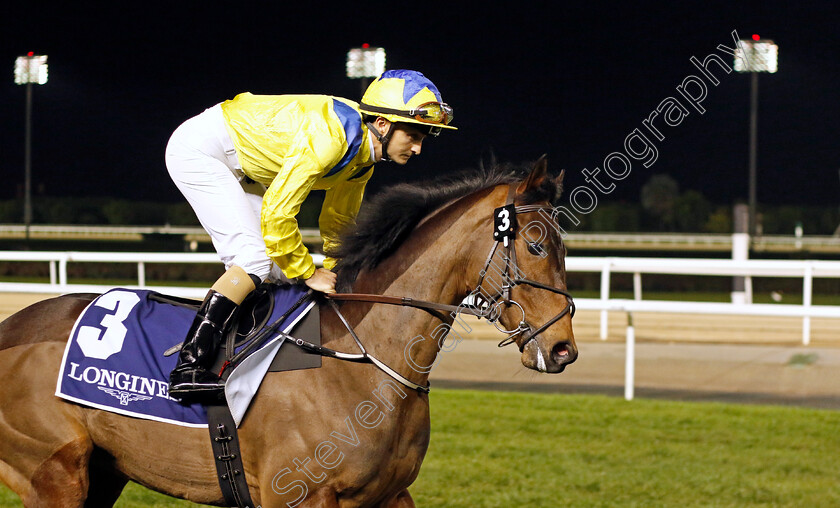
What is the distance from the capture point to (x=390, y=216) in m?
2.44

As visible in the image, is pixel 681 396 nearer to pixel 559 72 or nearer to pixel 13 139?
pixel 559 72

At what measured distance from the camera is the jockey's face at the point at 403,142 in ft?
8.02

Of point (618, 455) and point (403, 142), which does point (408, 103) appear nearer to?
point (403, 142)

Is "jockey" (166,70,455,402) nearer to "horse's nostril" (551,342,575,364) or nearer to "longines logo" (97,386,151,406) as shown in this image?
"longines logo" (97,386,151,406)

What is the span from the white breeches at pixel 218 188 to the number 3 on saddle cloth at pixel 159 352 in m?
0.14

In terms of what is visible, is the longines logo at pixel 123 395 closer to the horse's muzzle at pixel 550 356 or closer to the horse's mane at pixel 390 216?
the horse's mane at pixel 390 216

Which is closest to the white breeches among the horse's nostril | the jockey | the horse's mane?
the jockey

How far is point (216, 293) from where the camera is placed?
232 cm

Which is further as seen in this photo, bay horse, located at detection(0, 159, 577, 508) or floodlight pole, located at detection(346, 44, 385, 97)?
floodlight pole, located at detection(346, 44, 385, 97)

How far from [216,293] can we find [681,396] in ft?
15.4

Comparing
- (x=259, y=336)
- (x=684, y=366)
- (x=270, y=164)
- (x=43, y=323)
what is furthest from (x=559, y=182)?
(x=684, y=366)

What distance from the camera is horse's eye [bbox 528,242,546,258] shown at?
2.20 meters

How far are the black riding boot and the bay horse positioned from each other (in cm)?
13

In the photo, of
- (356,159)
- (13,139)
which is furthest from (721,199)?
(356,159)
